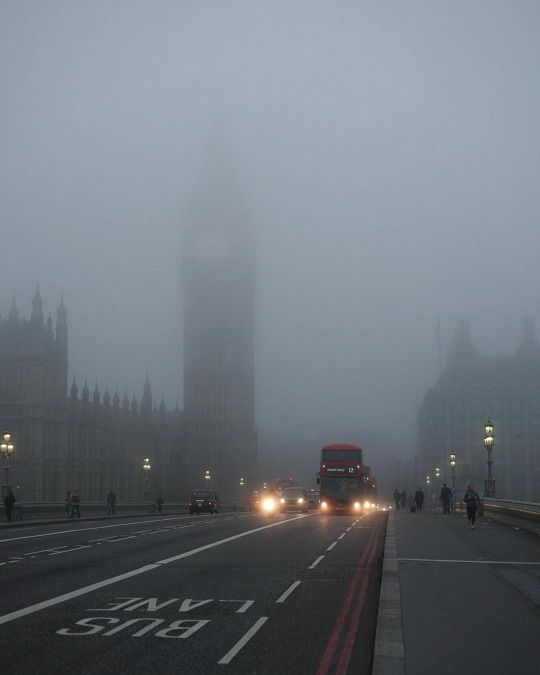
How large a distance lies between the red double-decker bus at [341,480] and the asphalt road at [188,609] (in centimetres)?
3808

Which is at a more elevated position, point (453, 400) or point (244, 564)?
point (453, 400)

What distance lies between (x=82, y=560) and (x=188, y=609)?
9.13m

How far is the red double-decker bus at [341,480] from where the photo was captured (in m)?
64.6

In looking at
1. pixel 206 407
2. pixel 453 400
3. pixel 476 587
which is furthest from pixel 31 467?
pixel 453 400

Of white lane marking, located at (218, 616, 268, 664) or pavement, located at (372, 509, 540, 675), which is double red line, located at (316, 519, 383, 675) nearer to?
pavement, located at (372, 509, 540, 675)

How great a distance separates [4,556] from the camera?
79.3 ft

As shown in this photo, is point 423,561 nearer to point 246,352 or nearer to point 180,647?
point 180,647

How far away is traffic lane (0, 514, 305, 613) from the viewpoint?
55.3 ft

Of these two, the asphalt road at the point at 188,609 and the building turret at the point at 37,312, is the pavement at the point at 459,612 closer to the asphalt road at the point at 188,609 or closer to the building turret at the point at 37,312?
the asphalt road at the point at 188,609

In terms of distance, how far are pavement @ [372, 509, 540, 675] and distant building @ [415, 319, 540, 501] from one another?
153126 mm

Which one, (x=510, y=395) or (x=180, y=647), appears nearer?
(x=180, y=647)

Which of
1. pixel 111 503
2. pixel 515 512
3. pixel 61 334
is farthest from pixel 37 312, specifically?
pixel 515 512

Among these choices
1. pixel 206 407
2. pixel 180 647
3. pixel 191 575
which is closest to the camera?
pixel 180 647

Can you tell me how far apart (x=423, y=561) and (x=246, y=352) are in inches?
6324
